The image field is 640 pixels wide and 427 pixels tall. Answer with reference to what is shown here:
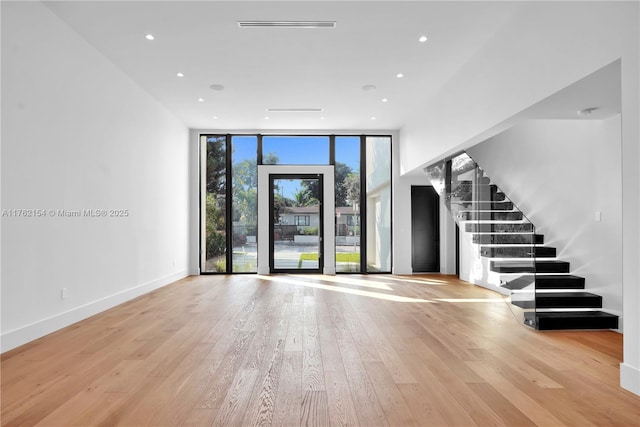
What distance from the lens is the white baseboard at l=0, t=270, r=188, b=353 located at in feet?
11.0

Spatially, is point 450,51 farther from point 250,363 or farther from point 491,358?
point 250,363

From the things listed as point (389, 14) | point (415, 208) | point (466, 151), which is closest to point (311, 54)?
point (389, 14)

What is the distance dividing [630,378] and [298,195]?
692 cm

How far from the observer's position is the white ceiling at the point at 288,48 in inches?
150

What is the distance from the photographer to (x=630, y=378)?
8.29 feet

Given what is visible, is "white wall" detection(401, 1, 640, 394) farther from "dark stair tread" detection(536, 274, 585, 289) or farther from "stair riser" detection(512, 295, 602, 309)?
"dark stair tread" detection(536, 274, 585, 289)

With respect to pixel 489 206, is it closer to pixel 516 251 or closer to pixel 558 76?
pixel 516 251

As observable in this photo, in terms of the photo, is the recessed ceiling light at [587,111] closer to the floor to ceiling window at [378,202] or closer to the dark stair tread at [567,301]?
the dark stair tread at [567,301]

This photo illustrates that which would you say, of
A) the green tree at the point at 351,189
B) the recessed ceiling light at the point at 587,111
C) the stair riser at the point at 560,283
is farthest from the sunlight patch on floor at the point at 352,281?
the recessed ceiling light at the point at 587,111

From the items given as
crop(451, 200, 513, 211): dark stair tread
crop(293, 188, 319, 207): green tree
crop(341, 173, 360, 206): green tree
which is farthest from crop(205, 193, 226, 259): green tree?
crop(451, 200, 513, 211): dark stair tread

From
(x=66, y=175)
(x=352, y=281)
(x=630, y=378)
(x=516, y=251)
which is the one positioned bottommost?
(x=352, y=281)

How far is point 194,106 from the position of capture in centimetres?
686

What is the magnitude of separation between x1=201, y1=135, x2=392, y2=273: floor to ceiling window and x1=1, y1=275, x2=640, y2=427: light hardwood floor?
12.2 ft

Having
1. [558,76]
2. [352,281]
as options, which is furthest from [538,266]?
[352,281]
